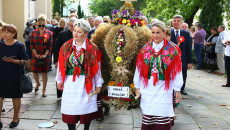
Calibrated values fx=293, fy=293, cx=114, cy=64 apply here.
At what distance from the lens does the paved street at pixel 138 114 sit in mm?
5698

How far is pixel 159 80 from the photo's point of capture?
4.14 metres

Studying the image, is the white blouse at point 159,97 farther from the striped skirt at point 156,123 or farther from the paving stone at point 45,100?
the paving stone at point 45,100

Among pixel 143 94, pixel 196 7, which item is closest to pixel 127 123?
pixel 143 94

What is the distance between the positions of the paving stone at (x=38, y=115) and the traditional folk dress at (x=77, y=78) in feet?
6.36

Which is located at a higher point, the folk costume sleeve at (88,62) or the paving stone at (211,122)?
the folk costume sleeve at (88,62)

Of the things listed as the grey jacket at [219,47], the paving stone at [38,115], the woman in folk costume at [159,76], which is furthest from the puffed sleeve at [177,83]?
the grey jacket at [219,47]

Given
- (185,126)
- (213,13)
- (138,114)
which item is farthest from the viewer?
(213,13)

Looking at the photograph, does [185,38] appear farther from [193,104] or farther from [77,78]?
[77,78]

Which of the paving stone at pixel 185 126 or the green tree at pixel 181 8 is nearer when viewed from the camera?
the paving stone at pixel 185 126

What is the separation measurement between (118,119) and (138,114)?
0.62 metres

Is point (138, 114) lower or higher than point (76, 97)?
lower

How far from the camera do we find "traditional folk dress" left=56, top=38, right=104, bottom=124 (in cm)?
432

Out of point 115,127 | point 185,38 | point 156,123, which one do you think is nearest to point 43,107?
point 115,127

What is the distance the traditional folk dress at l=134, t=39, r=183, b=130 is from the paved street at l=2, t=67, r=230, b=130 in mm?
1455
